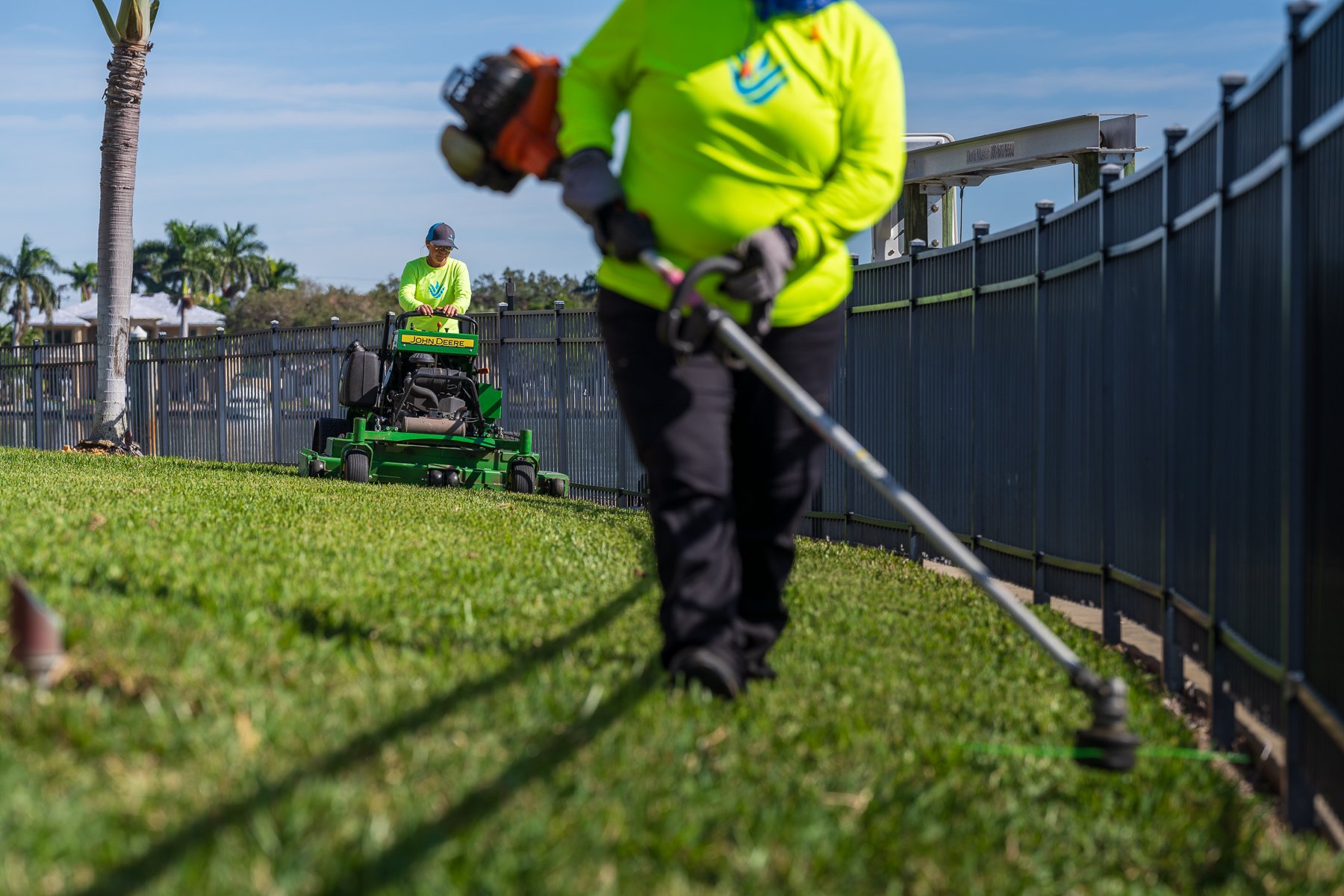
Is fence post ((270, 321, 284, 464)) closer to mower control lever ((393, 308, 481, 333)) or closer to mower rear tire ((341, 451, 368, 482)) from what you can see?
mower control lever ((393, 308, 481, 333))

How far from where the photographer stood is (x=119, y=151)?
19469 millimetres

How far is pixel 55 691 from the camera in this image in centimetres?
314

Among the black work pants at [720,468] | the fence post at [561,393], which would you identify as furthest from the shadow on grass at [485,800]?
the fence post at [561,393]

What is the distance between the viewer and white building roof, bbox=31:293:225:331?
95062mm

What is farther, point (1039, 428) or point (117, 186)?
point (117, 186)

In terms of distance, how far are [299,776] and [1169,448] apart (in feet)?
12.8

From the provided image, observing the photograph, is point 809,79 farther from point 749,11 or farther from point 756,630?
point 756,630

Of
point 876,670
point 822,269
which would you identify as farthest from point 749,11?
point 876,670

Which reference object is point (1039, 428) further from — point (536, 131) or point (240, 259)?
point (240, 259)

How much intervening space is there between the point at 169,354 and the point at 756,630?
791 inches

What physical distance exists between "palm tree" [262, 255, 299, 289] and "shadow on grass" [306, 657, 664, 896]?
110078mm

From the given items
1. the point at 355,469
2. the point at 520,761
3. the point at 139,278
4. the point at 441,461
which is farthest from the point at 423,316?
the point at 139,278

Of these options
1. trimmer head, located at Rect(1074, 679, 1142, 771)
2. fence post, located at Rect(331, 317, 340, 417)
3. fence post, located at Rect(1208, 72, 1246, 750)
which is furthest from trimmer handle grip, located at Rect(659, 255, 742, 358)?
fence post, located at Rect(331, 317, 340, 417)

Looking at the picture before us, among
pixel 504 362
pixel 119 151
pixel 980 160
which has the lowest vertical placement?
pixel 504 362
